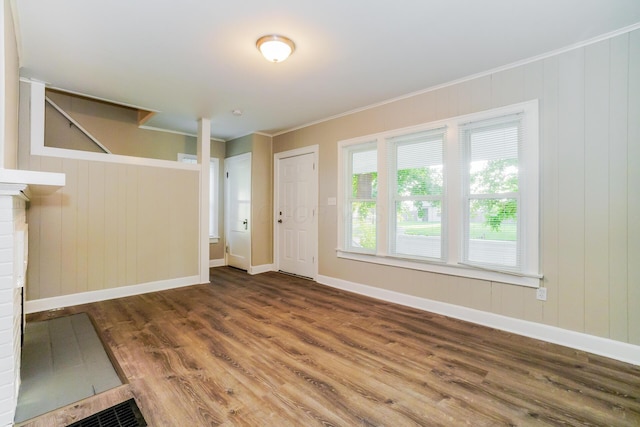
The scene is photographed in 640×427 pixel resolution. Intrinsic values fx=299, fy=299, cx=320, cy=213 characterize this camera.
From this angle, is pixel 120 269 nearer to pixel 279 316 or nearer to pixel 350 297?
pixel 279 316

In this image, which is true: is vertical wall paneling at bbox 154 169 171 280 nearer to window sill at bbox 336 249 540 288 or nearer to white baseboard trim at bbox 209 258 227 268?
white baseboard trim at bbox 209 258 227 268

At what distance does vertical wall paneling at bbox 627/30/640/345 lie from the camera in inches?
89.0

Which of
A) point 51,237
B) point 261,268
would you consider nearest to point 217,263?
point 261,268

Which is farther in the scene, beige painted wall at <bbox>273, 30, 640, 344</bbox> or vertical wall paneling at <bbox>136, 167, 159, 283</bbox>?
vertical wall paneling at <bbox>136, 167, 159, 283</bbox>

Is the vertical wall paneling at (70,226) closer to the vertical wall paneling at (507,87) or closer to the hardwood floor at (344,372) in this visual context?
the hardwood floor at (344,372)

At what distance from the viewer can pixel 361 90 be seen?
137 inches

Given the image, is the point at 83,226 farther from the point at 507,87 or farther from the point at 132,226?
the point at 507,87

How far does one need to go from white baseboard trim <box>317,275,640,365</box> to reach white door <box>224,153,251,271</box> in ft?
8.36

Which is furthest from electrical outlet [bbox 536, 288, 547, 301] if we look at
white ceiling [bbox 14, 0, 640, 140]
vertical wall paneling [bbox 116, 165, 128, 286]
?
vertical wall paneling [bbox 116, 165, 128, 286]

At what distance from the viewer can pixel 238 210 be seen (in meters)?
5.64

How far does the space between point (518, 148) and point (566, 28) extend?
0.97 meters

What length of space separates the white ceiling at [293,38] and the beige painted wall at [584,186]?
0.23 metres

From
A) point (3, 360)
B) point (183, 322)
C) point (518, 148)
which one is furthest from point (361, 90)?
point (3, 360)

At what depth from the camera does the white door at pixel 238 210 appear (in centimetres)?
538
